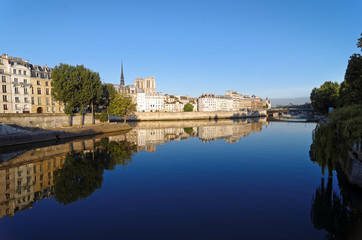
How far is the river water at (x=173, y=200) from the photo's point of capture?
1183 cm

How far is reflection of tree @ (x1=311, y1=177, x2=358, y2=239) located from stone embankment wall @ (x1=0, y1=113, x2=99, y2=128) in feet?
160

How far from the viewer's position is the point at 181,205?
14.8 m

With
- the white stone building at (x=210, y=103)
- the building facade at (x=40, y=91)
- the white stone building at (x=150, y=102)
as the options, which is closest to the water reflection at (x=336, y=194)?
the building facade at (x=40, y=91)

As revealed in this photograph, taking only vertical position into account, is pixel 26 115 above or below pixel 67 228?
above

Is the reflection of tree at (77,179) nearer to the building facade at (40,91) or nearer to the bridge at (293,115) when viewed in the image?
the building facade at (40,91)

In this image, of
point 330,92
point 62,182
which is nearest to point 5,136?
point 62,182

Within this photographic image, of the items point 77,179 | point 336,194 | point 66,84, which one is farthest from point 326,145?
point 66,84

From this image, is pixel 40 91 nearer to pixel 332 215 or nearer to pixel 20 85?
pixel 20 85

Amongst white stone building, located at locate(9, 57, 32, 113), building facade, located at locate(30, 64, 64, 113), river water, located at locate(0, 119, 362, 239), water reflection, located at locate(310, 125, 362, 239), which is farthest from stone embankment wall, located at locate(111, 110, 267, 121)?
water reflection, located at locate(310, 125, 362, 239)

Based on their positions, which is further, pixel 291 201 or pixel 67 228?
pixel 291 201

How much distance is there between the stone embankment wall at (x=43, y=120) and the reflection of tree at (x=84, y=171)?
66.9ft

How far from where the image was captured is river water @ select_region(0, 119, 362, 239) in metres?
11.8

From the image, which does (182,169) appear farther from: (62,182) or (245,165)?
(62,182)

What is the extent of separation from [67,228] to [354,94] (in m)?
36.2
